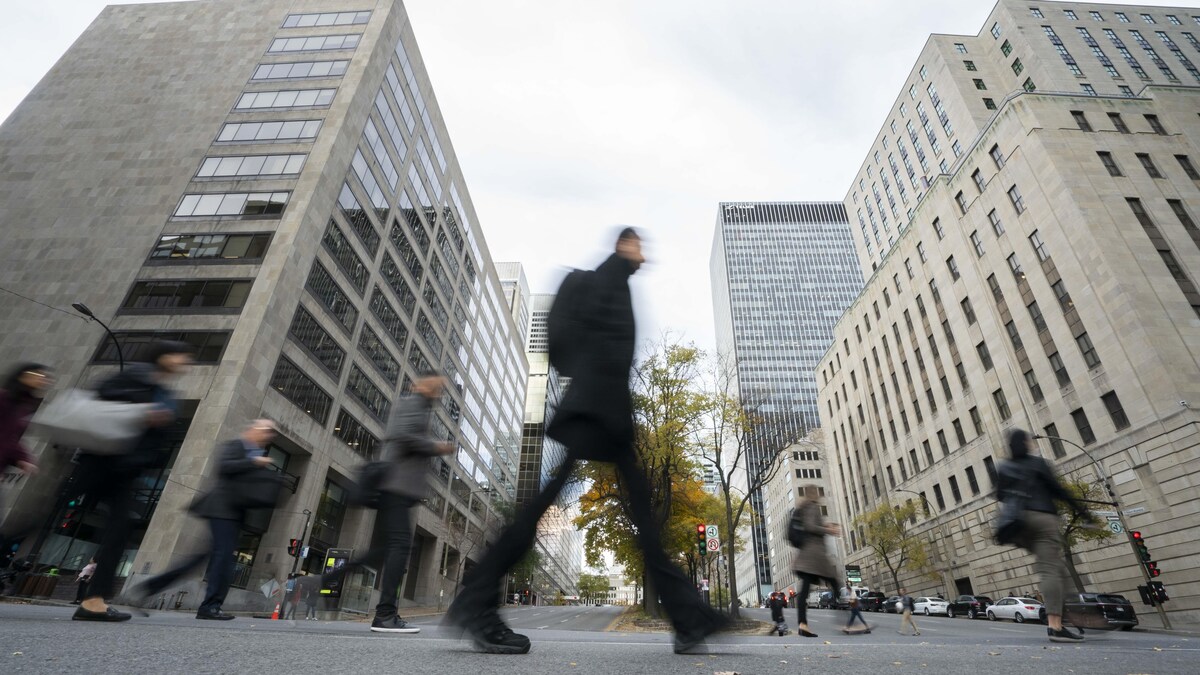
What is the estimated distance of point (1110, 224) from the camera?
2964 cm

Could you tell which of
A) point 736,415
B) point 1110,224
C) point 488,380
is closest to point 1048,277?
point 1110,224

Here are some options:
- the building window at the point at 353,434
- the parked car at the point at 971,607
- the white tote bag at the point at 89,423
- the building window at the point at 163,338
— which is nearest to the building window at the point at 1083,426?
the parked car at the point at 971,607

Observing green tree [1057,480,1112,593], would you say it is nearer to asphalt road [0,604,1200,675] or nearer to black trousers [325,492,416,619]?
asphalt road [0,604,1200,675]

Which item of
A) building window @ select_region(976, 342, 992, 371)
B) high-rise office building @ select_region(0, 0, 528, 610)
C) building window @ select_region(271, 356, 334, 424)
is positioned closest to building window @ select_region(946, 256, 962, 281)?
building window @ select_region(976, 342, 992, 371)

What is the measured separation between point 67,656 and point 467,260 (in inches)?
2236

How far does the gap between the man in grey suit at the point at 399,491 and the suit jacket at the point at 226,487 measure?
119 centimetres

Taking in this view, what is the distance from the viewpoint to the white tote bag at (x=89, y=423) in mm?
4090

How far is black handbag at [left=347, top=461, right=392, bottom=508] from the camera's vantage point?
443 cm

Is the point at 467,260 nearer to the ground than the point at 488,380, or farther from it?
farther from it

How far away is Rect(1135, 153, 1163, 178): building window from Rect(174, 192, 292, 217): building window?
1952 inches

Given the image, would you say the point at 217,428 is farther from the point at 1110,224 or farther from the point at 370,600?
the point at 1110,224

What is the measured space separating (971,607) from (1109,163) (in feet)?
90.0

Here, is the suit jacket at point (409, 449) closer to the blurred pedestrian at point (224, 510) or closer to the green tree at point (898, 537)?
the blurred pedestrian at point (224, 510)

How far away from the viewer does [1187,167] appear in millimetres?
32688
